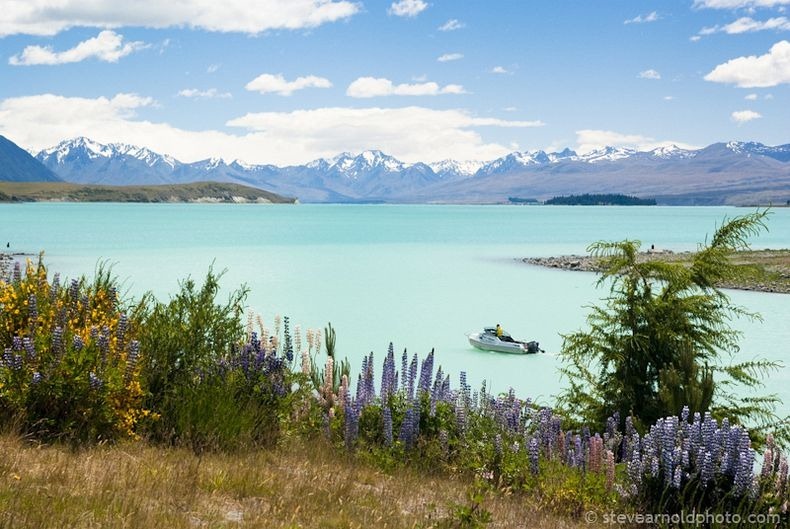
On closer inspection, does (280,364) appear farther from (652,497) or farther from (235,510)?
(652,497)

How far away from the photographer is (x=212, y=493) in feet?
21.2

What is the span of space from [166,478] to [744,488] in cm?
543

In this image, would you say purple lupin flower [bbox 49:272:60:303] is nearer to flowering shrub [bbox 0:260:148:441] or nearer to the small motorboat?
flowering shrub [bbox 0:260:148:441]

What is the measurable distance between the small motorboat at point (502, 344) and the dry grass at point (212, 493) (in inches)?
1098

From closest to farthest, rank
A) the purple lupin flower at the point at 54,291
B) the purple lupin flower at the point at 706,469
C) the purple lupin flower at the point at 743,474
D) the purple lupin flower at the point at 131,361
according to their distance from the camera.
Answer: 1. the purple lupin flower at the point at 743,474
2. the purple lupin flower at the point at 706,469
3. the purple lupin flower at the point at 131,361
4. the purple lupin flower at the point at 54,291

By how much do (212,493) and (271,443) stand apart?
2.39 meters

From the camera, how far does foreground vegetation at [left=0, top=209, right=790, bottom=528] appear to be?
6.27 metres

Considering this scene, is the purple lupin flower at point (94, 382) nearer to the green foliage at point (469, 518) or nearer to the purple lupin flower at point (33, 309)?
the purple lupin flower at point (33, 309)

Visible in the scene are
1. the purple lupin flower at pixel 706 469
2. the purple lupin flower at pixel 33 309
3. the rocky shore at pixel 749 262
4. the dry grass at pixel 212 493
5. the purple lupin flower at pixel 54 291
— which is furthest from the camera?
the rocky shore at pixel 749 262

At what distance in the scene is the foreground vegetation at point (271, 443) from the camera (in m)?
6.27

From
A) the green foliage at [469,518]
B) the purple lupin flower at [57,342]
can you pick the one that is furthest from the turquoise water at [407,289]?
the purple lupin flower at [57,342]

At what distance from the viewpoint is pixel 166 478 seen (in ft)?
21.5

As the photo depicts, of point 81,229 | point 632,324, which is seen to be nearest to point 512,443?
point 632,324

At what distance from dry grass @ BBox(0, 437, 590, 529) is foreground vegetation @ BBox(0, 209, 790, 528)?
0.02m
